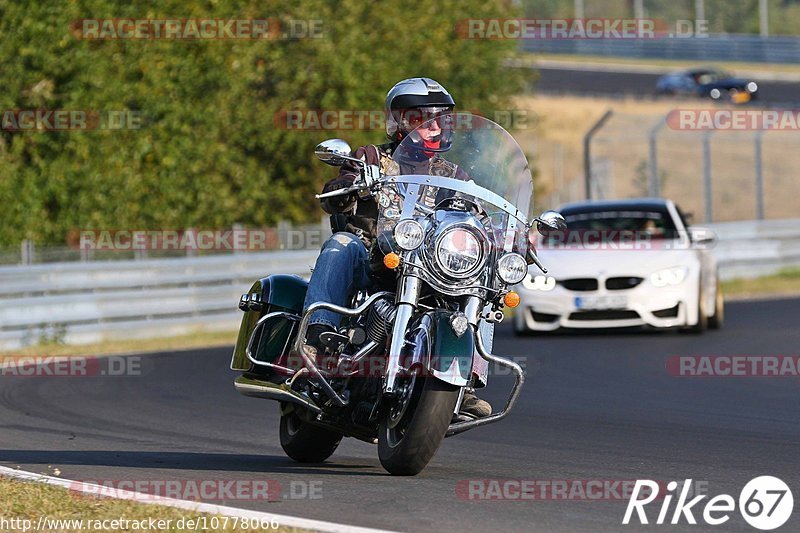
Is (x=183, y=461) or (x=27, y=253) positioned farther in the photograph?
(x=27, y=253)

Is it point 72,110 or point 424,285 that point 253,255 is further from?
point 424,285

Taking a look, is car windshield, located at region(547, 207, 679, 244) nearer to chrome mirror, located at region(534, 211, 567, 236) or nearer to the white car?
the white car

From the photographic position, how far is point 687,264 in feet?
54.3

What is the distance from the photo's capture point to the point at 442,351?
698cm

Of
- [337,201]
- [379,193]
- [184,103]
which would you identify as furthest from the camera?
[184,103]

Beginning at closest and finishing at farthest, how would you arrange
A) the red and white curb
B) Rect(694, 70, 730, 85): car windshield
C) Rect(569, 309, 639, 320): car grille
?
the red and white curb, Rect(569, 309, 639, 320): car grille, Rect(694, 70, 730, 85): car windshield

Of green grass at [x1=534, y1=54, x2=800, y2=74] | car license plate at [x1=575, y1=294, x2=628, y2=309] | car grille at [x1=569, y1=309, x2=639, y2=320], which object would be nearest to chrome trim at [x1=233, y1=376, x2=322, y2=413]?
car license plate at [x1=575, y1=294, x2=628, y2=309]

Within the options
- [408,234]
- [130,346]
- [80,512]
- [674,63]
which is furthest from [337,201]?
[674,63]

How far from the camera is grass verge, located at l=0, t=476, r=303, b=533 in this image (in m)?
6.04

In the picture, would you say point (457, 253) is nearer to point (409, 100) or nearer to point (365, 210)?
point (365, 210)

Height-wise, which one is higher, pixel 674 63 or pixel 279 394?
pixel 674 63

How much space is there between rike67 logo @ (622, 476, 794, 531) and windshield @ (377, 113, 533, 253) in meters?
1.32

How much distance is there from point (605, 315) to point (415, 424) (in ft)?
31.8

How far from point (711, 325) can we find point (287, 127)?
494 inches
